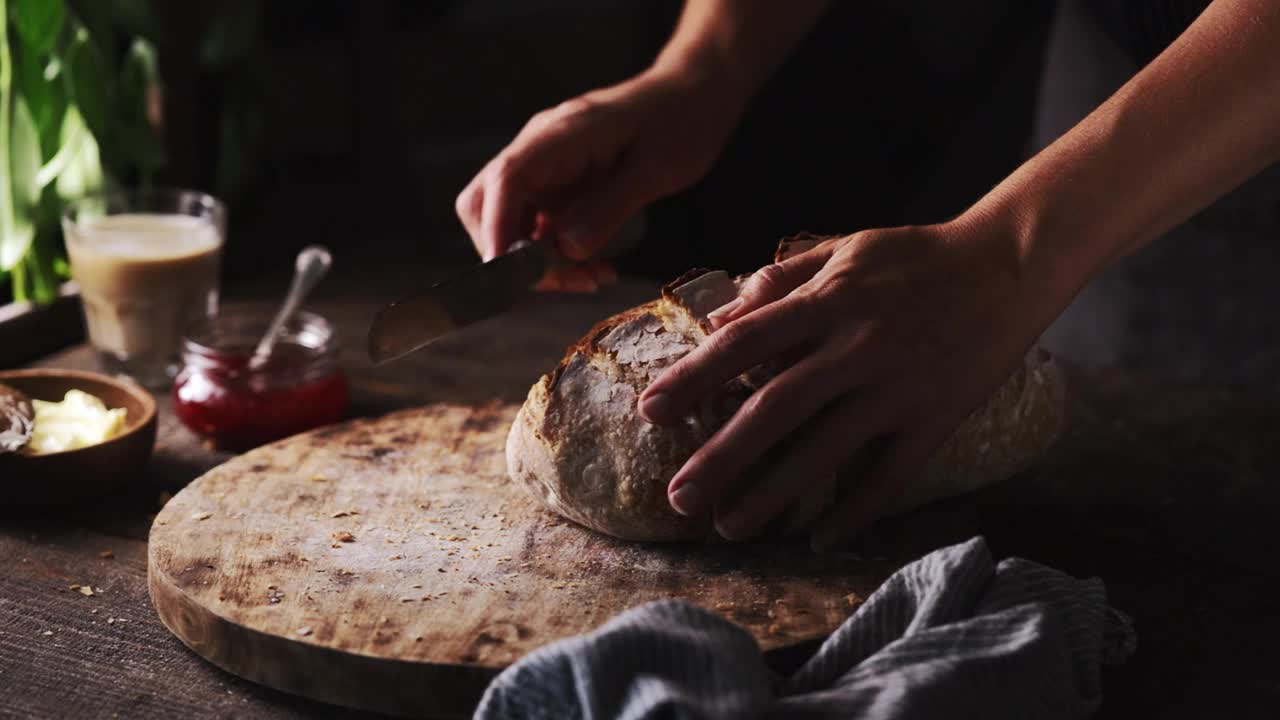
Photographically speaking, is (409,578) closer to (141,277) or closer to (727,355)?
(727,355)

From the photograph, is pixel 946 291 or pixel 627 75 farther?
pixel 627 75

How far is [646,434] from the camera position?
1.27 m

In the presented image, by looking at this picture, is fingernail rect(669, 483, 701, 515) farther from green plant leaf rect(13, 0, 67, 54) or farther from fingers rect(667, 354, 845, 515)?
green plant leaf rect(13, 0, 67, 54)

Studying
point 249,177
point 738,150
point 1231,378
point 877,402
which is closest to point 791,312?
point 877,402

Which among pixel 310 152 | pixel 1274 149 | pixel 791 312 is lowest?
pixel 310 152

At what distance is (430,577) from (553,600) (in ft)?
0.40

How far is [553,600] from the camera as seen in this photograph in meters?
1.19

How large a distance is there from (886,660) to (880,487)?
243 mm

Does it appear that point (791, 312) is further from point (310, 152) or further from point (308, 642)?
point (310, 152)

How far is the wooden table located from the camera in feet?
3.79

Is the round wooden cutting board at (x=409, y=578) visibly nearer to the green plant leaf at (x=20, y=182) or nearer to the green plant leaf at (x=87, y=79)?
the green plant leaf at (x=20, y=182)

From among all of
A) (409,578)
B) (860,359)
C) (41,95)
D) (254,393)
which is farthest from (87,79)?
(860,359)

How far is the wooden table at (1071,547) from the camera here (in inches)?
45.5

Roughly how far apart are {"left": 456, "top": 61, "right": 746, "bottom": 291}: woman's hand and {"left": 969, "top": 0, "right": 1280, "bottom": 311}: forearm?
0.64m
